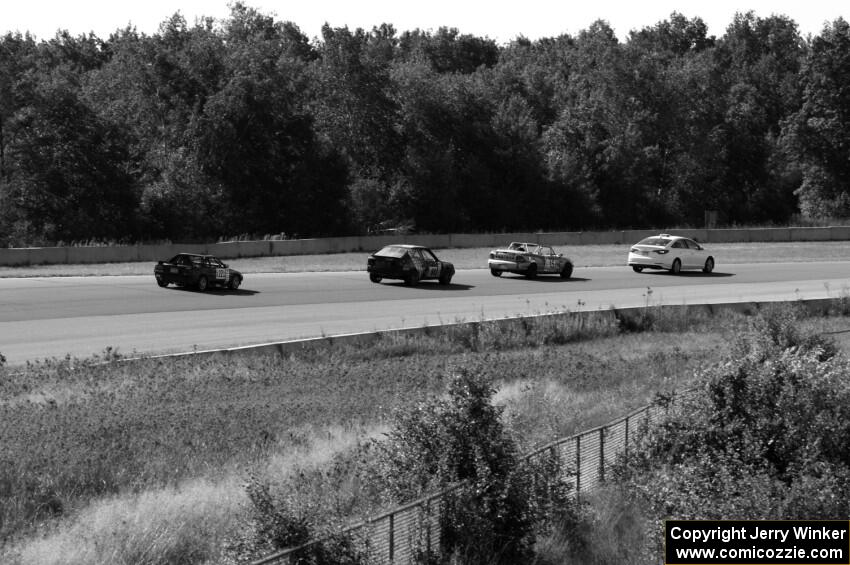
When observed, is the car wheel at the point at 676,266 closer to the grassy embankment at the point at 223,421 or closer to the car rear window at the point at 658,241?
the car rear window at the point at 658,241

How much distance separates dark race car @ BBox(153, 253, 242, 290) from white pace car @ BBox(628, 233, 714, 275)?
732 inches

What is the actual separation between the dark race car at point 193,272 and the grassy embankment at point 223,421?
11.3 metres

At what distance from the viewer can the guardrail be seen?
8.44m

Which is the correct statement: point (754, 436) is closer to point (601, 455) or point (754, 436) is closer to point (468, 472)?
point (601, 455)

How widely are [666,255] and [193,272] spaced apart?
2050cm

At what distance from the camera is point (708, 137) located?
3519 inches

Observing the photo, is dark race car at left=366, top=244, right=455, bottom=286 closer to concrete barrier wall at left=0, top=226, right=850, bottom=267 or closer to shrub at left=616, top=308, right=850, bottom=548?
concrete barrier wall at left=0, top=226, right=850, bottom=267

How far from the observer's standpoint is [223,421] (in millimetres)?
15086

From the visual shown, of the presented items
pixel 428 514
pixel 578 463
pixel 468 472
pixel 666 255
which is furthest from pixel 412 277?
pixel 428 514

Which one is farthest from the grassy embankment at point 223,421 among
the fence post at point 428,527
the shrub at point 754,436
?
the shrub at point 754,436

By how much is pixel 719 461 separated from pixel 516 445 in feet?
9.29

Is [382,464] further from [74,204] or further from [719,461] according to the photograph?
[74,204]

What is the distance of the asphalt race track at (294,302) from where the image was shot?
2445cm

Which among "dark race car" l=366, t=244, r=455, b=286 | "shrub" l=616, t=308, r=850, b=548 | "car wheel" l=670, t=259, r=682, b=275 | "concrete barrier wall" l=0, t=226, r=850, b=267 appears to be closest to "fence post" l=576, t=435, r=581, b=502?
"shrub" l=616, t=308, r=850, b=548
